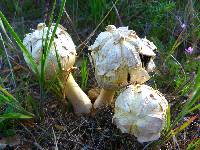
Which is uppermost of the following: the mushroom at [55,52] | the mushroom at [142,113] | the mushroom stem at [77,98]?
the mushroom at [55,52]

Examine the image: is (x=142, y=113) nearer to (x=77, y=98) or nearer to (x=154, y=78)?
(x=77, y=98)

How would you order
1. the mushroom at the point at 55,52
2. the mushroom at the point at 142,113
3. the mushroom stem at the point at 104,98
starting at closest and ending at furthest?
the mushroom at the point at 142,113 → the mushroom at the point at 55,52 → the mushroom stem at the point at 104,98

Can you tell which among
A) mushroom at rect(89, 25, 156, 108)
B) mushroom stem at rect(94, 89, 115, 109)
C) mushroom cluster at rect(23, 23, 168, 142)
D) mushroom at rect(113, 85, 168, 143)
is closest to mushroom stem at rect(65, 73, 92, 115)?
mushroom stem at rect(94, 89, 115, 109)

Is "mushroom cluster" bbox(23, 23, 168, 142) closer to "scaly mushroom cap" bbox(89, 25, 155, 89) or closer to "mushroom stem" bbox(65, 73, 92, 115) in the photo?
"scaly mushroom cap" bbox(89, 25, 155, 89)

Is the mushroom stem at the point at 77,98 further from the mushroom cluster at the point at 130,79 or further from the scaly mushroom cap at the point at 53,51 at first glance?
the mushroom cluster at the point at 130,79

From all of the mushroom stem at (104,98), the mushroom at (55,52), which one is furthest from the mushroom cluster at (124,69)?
the mushroom stem at (104,98)

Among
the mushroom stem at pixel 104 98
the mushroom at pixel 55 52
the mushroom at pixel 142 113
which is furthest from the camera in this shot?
the mushroom stem at pixel 104 98

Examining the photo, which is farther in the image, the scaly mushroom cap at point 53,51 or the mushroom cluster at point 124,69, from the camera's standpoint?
the scaly mushroom cap at point 53,51

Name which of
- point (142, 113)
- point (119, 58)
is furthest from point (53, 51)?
point (142, 113)
